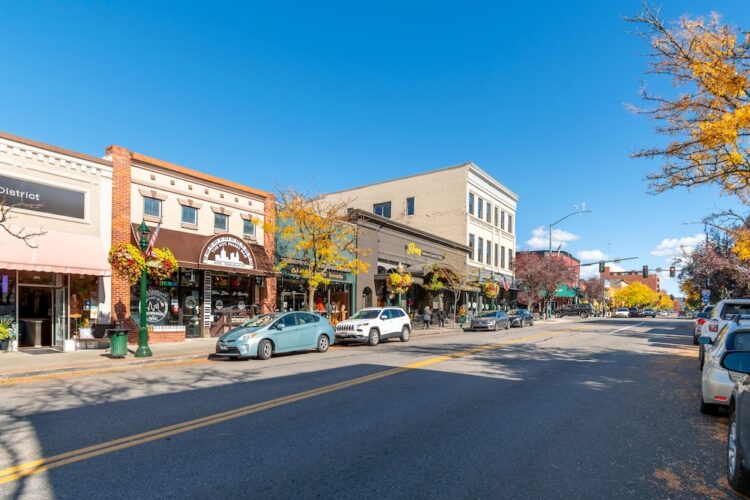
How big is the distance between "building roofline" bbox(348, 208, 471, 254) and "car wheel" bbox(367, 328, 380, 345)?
980cm

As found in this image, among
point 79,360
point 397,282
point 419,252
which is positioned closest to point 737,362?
point 79,360

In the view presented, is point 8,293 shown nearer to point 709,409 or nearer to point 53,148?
point 53,148

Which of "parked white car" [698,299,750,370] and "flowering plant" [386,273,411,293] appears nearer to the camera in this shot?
"parked white car" [698,299,750,370]

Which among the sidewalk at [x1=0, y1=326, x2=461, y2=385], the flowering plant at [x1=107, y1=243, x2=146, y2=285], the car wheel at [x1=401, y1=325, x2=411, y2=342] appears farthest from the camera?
the car wheel at [x1=401, y1=325, x2=411, y2=342]

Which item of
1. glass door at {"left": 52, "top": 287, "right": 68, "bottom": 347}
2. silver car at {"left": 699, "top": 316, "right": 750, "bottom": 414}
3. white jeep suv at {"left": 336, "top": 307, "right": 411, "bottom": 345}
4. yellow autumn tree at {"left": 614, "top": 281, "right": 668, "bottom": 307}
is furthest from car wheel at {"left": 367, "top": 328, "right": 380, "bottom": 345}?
yellow autumn tree at {"left": 614, "top": 281, "right": 668, "bottom": 307}

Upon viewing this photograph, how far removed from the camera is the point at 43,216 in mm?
15492

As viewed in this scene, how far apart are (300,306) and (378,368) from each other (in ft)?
46.6

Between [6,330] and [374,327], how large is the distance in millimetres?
12093

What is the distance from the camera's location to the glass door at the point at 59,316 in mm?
16344

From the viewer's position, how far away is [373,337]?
19.4 meters

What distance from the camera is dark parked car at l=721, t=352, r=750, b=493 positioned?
4.04m

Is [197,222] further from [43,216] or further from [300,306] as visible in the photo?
[300,306]

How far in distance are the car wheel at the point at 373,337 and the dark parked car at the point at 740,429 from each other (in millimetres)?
14992

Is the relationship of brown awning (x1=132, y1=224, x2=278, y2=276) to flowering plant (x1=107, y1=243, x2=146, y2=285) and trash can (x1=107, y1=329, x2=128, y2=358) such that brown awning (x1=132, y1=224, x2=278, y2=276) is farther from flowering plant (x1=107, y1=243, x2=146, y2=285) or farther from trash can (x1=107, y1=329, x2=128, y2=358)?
trash can (x1=107, y1=329, x2=128, y2=358)
